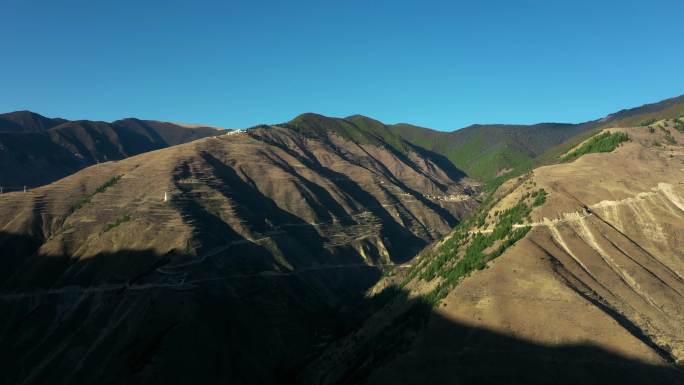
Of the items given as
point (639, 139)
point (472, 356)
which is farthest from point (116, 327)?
point (639, 139)

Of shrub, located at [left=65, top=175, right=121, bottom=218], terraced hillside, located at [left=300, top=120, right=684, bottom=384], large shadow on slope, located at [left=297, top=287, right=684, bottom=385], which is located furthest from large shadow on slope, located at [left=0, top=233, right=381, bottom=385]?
large shadow on slope, located at [left=297, top=287, right=684, bottom=385]

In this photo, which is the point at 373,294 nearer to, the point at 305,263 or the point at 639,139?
the point at 305,263

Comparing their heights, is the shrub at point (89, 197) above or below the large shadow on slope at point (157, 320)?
above

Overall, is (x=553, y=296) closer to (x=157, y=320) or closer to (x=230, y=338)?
(x=230, y=338)

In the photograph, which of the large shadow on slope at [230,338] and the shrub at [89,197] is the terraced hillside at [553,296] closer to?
the large shadow on slope at [230,338]

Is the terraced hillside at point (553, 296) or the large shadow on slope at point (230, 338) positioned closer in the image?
the terraced hillside at point (553, 296)

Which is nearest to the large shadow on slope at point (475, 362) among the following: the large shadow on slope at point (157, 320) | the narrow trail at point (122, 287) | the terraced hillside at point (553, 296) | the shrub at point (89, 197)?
the terraced hillside at point (553, 296)

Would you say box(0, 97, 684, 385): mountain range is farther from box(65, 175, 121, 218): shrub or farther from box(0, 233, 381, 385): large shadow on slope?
box(65, 175, 121, 218): shrub
